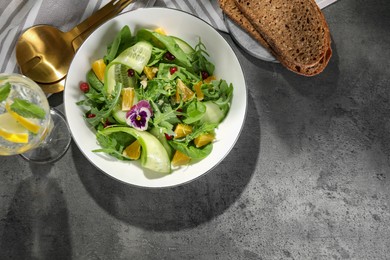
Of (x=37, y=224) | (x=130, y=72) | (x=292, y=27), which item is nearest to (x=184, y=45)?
(x=130, y=72)

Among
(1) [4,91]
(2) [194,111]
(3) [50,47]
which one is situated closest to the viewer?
(1) [4,91]

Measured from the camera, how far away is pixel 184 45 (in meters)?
1.50

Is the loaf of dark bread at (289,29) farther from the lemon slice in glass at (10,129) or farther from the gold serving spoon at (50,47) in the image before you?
the lemon slice in glass at (10,129)

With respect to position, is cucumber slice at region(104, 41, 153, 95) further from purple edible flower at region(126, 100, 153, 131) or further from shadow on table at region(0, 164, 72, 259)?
shadow on table at region(0, 164, 72, 259)

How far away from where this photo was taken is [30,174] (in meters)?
1.61

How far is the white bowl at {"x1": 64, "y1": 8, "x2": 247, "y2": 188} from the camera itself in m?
1.45

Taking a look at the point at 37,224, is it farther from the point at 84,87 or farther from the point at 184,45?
the point at 184,45

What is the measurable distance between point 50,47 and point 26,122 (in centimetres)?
31

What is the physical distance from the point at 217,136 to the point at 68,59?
20.7 inches

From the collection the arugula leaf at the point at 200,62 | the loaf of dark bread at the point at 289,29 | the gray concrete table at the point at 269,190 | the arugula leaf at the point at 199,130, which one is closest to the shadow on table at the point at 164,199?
the gray concrete table at the point at 269,190

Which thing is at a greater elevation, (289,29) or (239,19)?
(239,19)

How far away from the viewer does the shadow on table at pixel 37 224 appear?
5.22 ft

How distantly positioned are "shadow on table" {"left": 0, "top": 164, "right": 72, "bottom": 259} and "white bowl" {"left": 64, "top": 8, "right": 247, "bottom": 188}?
0.85ft

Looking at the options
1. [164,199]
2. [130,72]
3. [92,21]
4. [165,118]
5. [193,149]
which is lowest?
[164,199]
